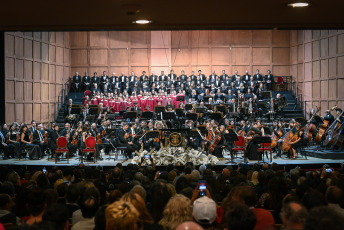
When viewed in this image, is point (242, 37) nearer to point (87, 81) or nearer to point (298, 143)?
point (87, 81)

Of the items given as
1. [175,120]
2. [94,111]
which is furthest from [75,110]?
[175,120]

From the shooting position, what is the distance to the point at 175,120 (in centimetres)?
1614

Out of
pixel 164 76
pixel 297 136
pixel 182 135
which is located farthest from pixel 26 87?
pixel 297 136

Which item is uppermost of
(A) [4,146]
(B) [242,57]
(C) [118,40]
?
(C) [118,40]

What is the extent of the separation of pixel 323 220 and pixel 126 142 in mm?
12574

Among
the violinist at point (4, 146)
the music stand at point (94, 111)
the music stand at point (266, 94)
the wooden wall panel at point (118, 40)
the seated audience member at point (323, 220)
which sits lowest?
the violinist at point (4, 146)

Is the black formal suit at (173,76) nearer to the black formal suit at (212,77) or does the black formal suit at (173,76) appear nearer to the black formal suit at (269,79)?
the black formal suit at (212,77)

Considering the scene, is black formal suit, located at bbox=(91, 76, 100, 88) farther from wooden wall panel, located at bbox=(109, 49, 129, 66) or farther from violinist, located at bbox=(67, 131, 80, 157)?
violinist, located at bbox=(67, 131, 80, 157)

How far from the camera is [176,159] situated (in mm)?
12039

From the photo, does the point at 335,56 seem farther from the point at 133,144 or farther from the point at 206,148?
the point at 133,144

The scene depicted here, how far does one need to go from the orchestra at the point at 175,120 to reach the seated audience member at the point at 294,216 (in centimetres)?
921
